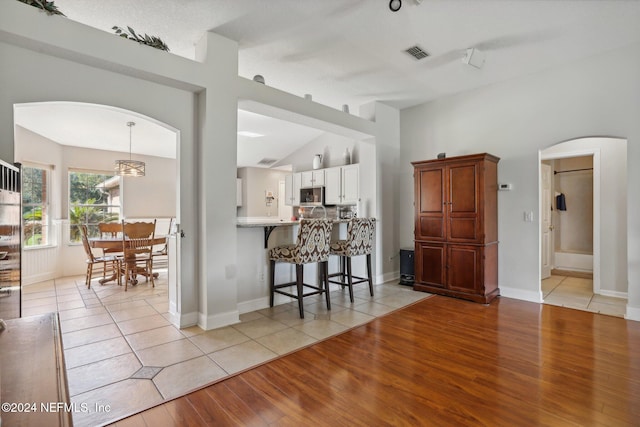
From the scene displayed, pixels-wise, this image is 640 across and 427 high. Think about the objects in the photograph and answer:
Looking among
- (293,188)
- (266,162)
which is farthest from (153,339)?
(266,162)

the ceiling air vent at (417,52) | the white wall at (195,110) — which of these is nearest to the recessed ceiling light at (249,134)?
the white wall at (195,110)

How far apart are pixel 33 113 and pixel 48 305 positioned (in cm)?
270

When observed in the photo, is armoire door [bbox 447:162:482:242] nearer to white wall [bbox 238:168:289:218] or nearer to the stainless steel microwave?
the stainless steel microwave

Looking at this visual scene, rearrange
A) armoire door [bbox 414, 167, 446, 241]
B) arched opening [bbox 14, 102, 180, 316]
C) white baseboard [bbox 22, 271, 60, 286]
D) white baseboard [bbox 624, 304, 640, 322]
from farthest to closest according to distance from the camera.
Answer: white baseboard [bbox 22, 271, 60, 286], arched opening [bbox 14, 102, 180, 316], armoire door [bbox 414, 167, 446, 241], white baseboard [bbox 624, 304, 640, 322]

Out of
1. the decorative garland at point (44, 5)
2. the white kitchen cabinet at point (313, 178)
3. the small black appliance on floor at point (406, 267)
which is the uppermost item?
the decorative garland at point (44, 5)

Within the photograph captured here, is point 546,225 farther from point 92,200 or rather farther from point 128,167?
point 92,200

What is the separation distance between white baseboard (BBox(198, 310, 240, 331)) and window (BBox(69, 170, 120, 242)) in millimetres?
4486

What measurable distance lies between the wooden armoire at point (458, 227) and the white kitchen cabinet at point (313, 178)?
2.19 meters

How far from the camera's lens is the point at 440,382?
221 cm

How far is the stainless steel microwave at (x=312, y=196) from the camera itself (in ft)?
21.0

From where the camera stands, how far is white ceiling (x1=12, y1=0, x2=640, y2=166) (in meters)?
2.79

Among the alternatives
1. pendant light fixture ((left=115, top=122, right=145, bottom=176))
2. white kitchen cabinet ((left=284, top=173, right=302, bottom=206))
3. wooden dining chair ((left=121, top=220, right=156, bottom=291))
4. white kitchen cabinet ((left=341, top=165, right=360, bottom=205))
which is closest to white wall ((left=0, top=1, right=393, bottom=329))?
wooden dining chair ((left=121, top=220, right=156, bottom=291))

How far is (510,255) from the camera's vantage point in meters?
4.41

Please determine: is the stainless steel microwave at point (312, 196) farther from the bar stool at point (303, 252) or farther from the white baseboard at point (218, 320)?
the white baseboard at point (218, 320)
